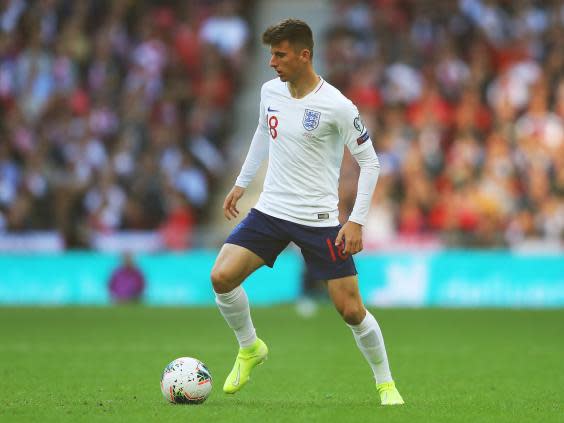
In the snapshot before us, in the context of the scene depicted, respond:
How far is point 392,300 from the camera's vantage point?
21.2 metres

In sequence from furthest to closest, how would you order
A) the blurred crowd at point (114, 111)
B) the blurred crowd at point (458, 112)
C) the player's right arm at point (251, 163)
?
the blurred crowd at point (114, 111) → the blurred crowd at point (458, 112) → the player's right arm at point (251, 163)

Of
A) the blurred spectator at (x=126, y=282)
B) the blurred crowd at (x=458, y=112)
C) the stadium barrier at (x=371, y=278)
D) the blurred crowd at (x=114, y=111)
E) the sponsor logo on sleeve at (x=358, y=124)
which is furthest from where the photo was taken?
the blurred crowd at (x=114, y=111)

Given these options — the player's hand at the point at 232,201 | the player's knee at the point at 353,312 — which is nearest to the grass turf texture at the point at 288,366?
the player's knee at the point at 353,312

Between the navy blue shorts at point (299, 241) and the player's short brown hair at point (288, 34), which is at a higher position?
the player's short brown hair at point (288, 34)

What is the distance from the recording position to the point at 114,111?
76.7ft

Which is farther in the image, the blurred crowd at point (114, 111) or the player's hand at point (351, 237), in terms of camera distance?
the blurred crowd at point (114, 111)

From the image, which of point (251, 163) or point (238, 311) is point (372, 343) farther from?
point (251, 163)

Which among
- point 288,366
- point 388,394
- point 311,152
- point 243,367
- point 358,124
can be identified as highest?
point 358,124

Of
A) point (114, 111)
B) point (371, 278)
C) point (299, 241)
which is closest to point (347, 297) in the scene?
point (299, 241)

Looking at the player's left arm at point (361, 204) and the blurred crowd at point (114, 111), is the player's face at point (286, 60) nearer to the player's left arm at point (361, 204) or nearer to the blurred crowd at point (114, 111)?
the player's left arm at point (361, 204)

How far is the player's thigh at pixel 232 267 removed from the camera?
820 cm

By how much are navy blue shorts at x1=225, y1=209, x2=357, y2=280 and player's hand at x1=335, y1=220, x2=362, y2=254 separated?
0.43ft

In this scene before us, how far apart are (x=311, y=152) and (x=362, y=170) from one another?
0.37 m

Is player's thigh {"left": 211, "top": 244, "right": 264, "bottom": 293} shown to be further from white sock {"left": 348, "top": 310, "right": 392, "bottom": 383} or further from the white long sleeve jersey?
white sock {"left": 348, "top": 310, "right": 392, "bottom": 383}
